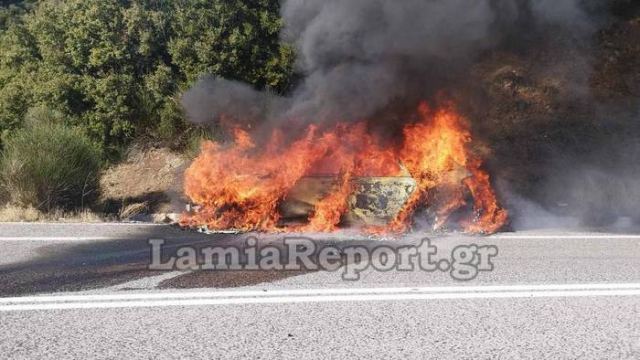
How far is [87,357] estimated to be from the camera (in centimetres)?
344

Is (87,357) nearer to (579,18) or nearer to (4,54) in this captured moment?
(579,18)

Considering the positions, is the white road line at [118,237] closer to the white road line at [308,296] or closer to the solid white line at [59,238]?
the solid white line at [59,238]

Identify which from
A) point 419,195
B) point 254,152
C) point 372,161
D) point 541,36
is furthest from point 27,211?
point 541,36

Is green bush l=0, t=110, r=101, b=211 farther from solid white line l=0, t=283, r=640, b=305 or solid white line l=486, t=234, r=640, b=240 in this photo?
solid white line l=486, t=234, r=640, b=240

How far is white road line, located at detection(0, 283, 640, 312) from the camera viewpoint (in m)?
4.49

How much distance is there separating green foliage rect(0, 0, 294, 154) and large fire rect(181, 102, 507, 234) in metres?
5.52

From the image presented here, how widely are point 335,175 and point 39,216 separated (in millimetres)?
4574

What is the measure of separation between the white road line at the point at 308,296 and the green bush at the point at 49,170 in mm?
5899

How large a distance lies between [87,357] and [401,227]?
5.26 m

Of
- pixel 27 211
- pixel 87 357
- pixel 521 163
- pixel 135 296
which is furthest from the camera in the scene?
pixel 521 163

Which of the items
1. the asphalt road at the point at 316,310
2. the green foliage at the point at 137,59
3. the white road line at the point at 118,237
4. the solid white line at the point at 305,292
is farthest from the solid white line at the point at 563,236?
the green foliage at the point at 137,59

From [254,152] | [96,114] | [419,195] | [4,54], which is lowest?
[419,195]

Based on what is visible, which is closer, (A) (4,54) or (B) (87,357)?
(B) (87,357)

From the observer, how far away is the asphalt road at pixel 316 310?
3.62 metres
